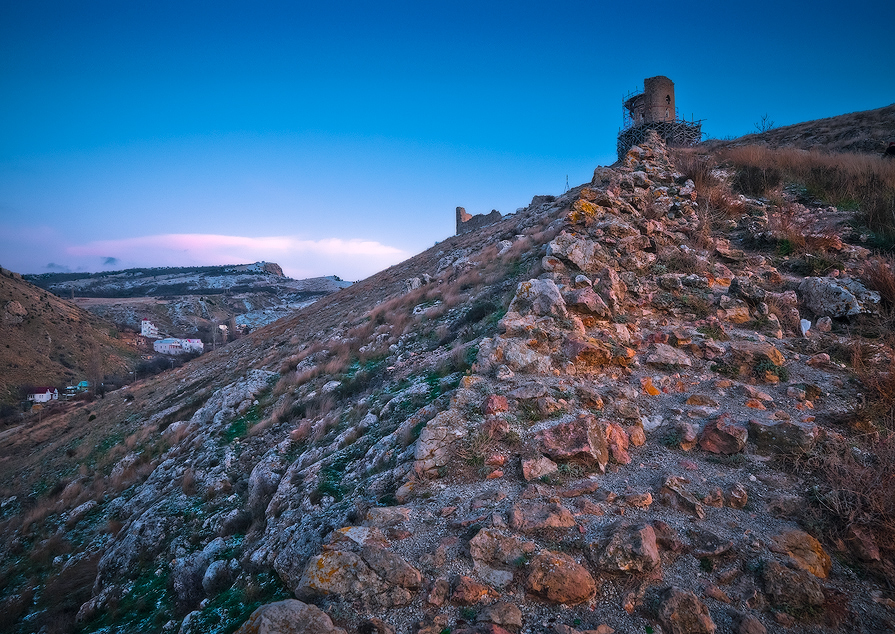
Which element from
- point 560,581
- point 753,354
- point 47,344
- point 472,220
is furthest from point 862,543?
point 47,344

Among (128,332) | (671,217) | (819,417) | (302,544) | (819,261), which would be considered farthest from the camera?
(128,332)

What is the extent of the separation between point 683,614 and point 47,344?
191ft

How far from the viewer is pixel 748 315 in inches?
215

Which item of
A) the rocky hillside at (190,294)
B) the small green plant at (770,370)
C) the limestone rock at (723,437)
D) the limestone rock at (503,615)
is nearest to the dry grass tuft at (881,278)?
the small green plant at (770,370)

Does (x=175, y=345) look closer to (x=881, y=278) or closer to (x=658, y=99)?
(x=658, y=99)

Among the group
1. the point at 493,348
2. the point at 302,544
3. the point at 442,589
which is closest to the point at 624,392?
the point at 493,348

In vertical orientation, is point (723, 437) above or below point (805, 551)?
above

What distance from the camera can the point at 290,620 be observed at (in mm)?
2338

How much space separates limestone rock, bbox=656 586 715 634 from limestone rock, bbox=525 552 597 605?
39 centimetres

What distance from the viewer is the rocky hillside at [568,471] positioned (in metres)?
2.52

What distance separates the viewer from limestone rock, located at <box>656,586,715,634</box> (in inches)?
89.7

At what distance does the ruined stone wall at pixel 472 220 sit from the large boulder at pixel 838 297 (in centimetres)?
2199

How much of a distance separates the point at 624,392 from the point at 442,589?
2.83 meters

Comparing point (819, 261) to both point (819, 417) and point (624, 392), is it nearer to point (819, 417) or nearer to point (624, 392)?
point (819, 417)
